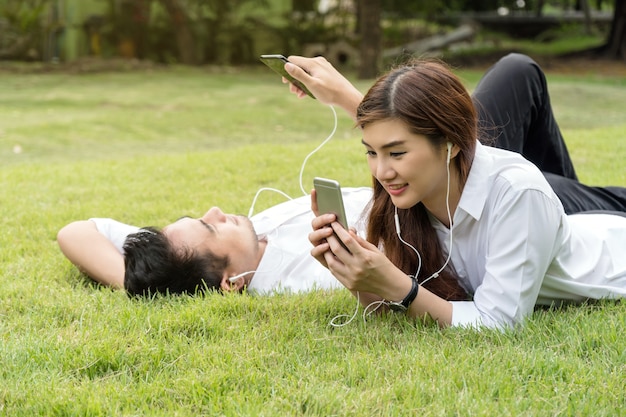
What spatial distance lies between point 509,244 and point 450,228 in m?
0.26

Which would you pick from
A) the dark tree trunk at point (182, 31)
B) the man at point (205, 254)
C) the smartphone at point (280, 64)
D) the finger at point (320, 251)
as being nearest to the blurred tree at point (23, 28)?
the dark tree trunk at point (182, 31)

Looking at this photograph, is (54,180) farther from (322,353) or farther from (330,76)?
(322,353)

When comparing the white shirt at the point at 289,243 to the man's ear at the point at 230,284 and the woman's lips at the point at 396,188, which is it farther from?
the woman's lips at the point at 396,188

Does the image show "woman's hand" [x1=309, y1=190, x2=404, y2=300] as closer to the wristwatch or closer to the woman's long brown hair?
the wristwatch

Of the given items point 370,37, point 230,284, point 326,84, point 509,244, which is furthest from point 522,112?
point 370,37

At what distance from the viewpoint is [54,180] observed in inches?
236

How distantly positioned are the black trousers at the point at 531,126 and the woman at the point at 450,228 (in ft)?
2.94

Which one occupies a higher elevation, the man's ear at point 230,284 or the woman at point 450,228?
the woman at point 450,228

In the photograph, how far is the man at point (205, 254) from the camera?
3.35 meters

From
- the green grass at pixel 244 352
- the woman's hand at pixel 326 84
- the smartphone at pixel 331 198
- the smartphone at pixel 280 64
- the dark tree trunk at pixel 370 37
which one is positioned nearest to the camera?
the green grass at pixel 244 352

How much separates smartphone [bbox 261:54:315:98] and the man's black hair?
2.66 feet

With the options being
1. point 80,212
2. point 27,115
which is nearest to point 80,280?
point 80,212

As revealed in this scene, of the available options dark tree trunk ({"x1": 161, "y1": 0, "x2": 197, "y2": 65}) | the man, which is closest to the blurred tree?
dark tree trunk ({"x1": 161, "y1": 0, "x2": 197, "y2": 65})

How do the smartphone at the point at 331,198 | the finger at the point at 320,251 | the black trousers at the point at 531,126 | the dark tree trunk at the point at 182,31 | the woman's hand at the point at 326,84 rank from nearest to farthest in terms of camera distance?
the smartphone at the point at 331,198
the finger at the point at 320,251
the woman's hand at the point at 326,84
the black trousers at the point at 531,126
the dark tree trunk at the point at 182,31
